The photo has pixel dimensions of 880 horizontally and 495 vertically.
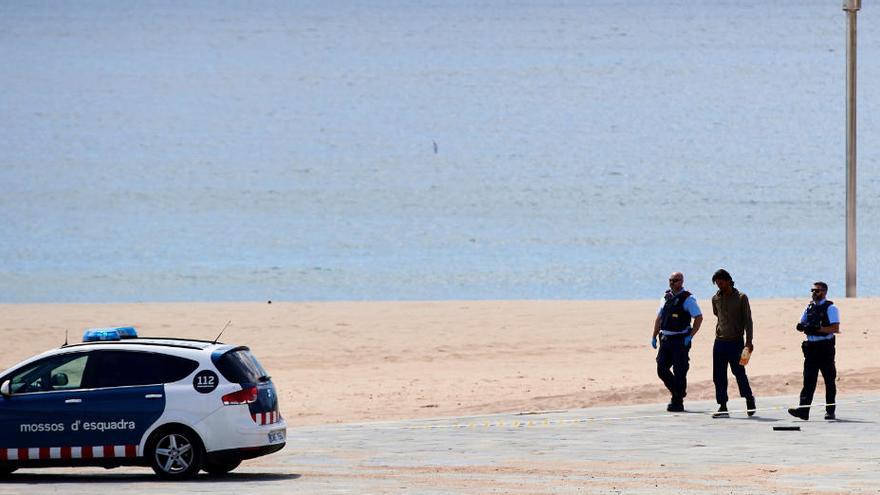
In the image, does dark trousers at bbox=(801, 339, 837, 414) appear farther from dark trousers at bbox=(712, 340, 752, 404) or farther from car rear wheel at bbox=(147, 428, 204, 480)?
car rear wheel at bbox=(147, 428, 204, 480)

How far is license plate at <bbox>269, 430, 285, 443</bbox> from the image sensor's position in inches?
626

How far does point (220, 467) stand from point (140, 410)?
0.98 metres

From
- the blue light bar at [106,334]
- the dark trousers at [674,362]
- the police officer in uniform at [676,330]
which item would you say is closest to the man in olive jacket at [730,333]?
the police officer in uniform at [676,330]

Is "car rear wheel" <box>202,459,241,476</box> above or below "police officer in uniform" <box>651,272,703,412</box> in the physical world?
below

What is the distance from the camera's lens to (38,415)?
Result: 15820mm

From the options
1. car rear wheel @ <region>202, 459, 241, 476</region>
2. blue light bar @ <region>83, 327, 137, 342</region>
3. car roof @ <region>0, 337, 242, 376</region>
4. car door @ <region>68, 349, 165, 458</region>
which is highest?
blue light bar @ <region>83, 327, 137, 342</region>

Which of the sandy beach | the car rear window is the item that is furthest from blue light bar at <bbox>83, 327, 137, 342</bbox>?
the sandy beach

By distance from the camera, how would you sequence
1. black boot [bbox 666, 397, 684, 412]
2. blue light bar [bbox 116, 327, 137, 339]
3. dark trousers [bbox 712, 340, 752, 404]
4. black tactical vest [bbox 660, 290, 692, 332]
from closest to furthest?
blue light bar [bbox 116, 327, 137, 339] → dark trousers [bbox 712, 340, 752, 404] → black tactical vest [bbox 660, 290, 692, 332] → black boot [bbox 666, 397, 684, 412]

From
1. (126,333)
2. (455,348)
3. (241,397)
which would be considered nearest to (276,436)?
(241,397)

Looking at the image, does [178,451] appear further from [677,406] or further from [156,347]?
[677,406]

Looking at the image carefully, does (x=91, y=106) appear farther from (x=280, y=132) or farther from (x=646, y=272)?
(x=646, y=272)

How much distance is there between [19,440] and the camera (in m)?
15.8

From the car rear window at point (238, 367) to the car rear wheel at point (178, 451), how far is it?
0.62m

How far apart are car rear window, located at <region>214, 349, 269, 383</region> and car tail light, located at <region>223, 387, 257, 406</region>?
117 millimetres
